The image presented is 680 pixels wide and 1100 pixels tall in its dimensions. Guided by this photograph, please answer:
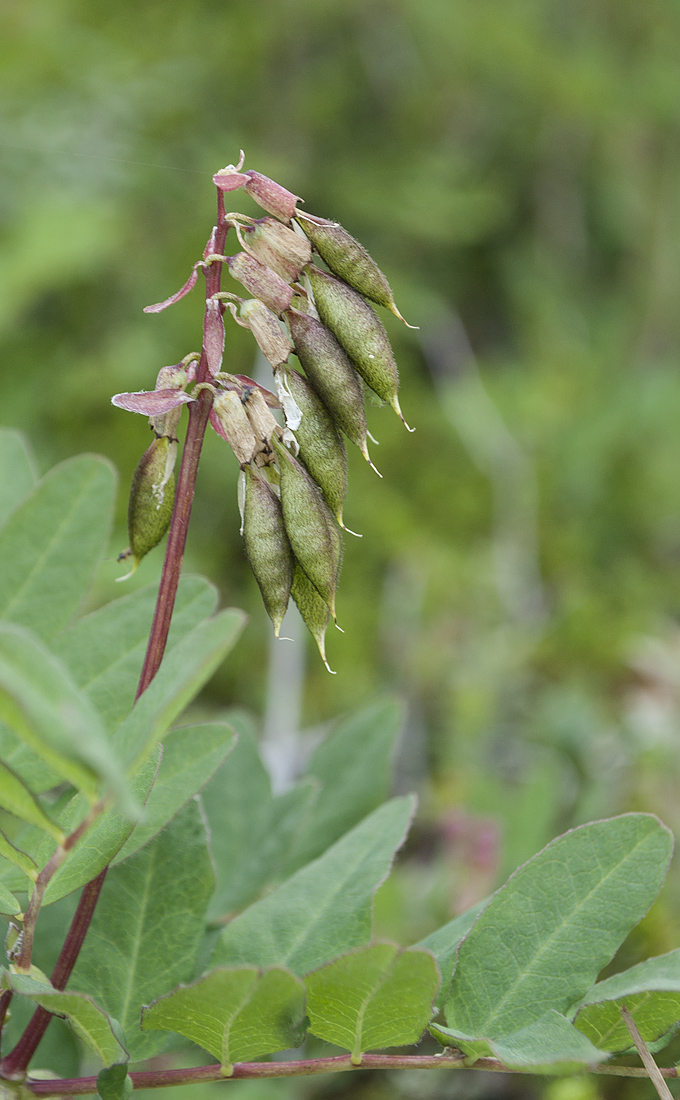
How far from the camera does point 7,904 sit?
544 mm

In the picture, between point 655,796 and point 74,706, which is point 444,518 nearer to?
point 655,796

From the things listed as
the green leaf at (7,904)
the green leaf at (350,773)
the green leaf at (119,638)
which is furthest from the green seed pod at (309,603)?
the green leaf at (350,773)

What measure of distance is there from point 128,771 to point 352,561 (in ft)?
5.91

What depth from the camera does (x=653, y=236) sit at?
10.2 feet

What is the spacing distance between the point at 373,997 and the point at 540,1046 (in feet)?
0.32

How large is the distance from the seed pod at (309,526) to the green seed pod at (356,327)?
73 millimetres

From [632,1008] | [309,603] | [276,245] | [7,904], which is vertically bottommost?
[632,1008]

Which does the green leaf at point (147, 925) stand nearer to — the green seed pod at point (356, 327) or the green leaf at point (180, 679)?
the green leaf at point (180, 679)

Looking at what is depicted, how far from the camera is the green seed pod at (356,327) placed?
0.57 metres

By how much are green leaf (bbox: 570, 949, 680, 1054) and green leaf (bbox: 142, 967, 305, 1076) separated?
0.17 meters

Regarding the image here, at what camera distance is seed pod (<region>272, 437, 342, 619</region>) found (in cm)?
56

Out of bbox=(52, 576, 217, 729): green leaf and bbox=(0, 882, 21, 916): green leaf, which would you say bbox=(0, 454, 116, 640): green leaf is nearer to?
bbox=(52, 576, 217, 729): green leaf

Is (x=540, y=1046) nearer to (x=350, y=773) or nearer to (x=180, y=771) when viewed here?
(x=180, y=771)

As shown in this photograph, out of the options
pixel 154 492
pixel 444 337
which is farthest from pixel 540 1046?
pixel 444 337
